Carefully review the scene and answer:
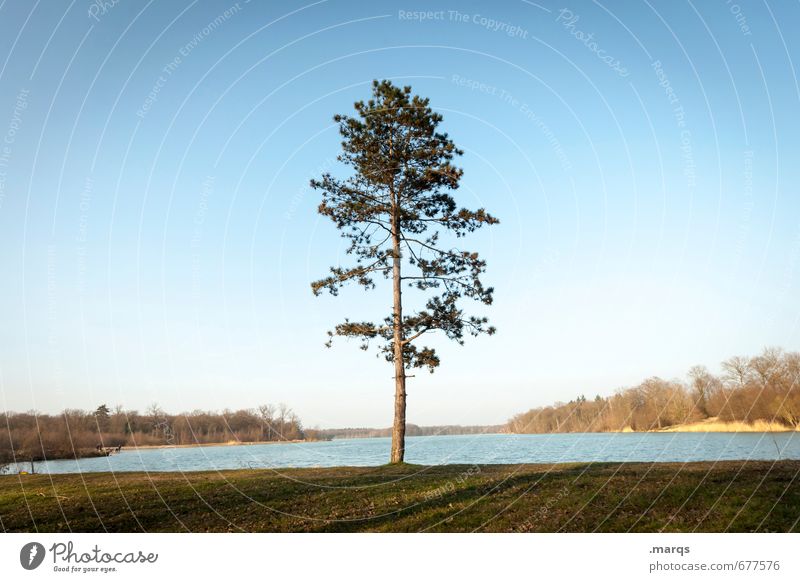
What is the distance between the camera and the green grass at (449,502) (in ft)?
36.8

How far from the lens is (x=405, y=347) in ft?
80.4

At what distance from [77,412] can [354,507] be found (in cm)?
2213

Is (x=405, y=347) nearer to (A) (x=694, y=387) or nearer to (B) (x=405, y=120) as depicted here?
(B) (x=405, y=120)

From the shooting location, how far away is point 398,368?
79.5 feet

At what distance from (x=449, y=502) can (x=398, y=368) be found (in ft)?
36.8
